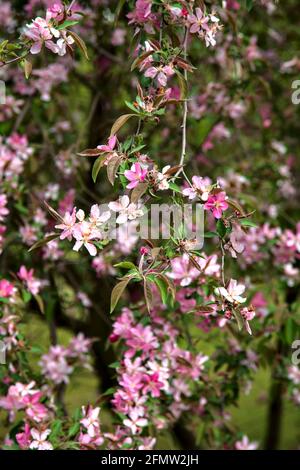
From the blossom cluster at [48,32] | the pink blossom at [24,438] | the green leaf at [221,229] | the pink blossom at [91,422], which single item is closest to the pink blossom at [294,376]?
the pink blossom at [91,422]

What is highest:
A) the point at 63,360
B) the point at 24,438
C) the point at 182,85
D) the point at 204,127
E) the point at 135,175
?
the point at 204,127

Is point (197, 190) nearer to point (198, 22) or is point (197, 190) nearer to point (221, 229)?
point (221, 229)

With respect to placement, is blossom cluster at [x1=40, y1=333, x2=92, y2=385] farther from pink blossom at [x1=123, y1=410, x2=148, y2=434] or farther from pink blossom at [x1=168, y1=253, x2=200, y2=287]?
pink blossom at [x1=168, y1=253, x2=200, y2=287]

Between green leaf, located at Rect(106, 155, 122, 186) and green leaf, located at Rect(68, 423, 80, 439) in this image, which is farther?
green leaf, located at Rect(68, 423, 80, 439)

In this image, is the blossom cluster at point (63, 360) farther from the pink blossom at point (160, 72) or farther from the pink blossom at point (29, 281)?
the pink blossom at point (160, 72)

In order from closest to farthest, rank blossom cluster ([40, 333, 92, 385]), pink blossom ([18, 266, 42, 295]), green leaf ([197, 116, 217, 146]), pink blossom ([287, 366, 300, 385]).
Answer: pink blossom ([18, 266, 42, 295]) < blossom cluster ([40, 333, 92, 385]) < pink blossom ([287, 366, 300, 385]) < green leaf ([197, 116, 217, 146])

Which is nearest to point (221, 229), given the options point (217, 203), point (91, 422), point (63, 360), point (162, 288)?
point (217, 203)

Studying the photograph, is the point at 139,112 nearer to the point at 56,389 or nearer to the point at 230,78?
the point at 56,389

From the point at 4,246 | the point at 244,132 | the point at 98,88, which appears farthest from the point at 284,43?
the point at 4,246

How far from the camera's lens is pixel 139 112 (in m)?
1.28

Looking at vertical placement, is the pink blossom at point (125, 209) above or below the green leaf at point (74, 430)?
above

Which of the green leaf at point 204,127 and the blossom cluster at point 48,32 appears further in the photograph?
the green leaf at point 204,127

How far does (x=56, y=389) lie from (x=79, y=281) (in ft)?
2.29
